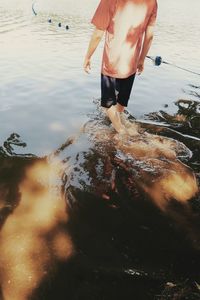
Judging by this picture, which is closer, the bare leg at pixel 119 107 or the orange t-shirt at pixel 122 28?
the orange t-shirt at pixel 122 28

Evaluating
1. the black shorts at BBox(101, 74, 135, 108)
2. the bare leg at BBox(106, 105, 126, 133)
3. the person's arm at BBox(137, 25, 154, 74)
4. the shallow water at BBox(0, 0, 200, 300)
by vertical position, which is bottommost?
the shallow water at BBox(0, 0, 200, 300)

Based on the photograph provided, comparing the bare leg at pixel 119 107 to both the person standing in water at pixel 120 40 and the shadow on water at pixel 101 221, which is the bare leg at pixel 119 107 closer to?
the person standing in water at pixel 120 40

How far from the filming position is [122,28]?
4.47 meters

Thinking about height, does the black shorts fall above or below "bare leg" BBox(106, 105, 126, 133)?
above

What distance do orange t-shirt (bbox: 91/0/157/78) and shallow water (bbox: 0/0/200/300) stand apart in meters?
1.16

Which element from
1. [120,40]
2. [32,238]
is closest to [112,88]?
[120,40]

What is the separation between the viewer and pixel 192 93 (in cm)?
789

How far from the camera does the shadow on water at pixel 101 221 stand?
2611mm

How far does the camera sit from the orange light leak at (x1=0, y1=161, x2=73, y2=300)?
2.59 m

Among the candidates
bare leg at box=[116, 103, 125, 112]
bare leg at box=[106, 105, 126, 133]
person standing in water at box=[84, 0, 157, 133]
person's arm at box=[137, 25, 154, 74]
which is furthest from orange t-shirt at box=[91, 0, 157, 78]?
bare leg at box=[116, 103, 125, 112]

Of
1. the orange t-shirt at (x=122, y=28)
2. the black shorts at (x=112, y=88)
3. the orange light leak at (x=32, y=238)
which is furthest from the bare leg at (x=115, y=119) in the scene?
the orange light leak at (x=32, y=238)

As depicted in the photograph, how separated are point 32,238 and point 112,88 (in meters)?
2.82

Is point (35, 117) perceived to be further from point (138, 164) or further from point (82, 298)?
point (82, 298)

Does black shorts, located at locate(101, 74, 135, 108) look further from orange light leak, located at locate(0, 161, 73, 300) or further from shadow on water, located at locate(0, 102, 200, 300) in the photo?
orange light leak, located at locate(0, 161, 73, 300)
